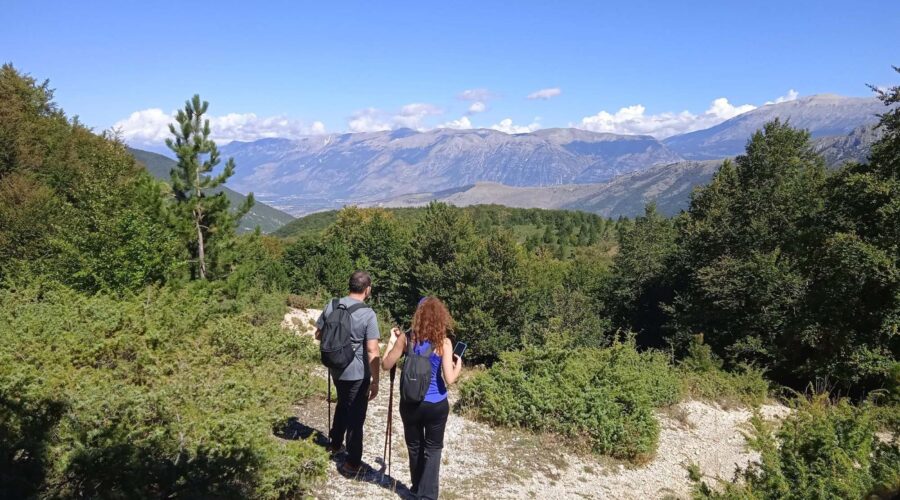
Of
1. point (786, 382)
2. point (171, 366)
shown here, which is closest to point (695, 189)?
point (786, 382)

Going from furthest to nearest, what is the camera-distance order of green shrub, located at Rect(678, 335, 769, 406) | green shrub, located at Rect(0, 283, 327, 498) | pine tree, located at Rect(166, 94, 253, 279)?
pine tree, located at Rect(166, 94, 253, 279) < green shrub, located at Rect(678, 335, 769, 406) < green shrub, located at Rect(0, 283, 327, 498)

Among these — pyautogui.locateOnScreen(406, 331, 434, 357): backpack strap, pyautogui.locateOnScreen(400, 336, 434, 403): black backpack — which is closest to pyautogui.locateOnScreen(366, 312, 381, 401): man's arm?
pyautogui.locateOnScreen(406, 331, 434, 357): backpack strap

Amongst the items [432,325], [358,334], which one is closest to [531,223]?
[358,334]

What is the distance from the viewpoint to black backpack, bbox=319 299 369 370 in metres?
5.49

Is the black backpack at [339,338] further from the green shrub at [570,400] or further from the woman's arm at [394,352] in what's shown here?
the green shrub at [570,400]

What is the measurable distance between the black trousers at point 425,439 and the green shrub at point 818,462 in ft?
8.84

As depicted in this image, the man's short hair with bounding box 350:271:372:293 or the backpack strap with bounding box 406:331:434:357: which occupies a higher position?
the man's short hair with bounding box 350:271:372:293

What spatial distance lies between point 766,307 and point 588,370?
1499 cm

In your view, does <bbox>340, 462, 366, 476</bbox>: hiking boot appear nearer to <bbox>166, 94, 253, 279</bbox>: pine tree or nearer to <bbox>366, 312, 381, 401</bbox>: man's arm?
<bbox>366, 312, 381, 401</bbox>: man's arm

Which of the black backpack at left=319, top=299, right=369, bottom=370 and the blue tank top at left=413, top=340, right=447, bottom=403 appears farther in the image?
the black backpack at left=319, top=299, right=369, bottom=370

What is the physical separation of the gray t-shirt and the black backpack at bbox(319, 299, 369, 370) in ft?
0.20

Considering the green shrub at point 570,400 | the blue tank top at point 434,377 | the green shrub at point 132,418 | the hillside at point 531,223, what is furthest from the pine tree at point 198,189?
the hillside at point 531,223

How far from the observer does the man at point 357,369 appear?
5574mm

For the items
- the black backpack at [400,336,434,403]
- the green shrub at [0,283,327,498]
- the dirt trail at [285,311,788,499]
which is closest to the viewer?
the green shrub at [0,283,327,498]
